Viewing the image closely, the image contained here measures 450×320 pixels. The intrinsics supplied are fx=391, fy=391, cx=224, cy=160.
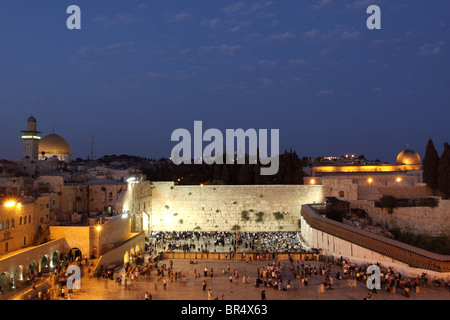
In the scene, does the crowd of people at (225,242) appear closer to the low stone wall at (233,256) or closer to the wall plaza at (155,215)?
the wall plaza at (155,215)

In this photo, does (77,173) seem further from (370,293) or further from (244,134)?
(370,293)

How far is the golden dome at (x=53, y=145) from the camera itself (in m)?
38.4

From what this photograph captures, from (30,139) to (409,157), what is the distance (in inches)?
1439

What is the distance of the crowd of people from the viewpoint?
77.8ft

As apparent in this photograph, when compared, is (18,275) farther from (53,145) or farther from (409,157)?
(409,157)

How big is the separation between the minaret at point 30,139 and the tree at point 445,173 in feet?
111

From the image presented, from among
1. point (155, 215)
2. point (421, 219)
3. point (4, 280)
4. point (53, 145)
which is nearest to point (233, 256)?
point (4, 280)

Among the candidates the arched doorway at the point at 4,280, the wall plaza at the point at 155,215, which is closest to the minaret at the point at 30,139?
the wall plaza at the point at 155,215

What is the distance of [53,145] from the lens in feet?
128

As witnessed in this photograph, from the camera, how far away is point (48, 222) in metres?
19.6

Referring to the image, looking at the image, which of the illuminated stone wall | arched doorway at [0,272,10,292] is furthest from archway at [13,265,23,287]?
the illuminated stone wall

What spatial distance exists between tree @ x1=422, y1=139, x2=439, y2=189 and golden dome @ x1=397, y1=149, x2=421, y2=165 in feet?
32.9
